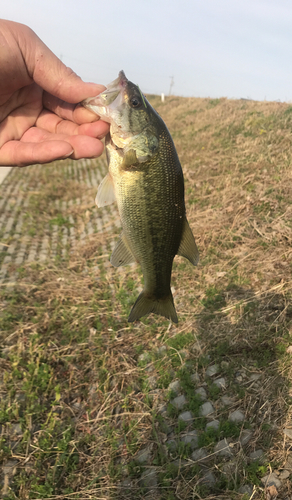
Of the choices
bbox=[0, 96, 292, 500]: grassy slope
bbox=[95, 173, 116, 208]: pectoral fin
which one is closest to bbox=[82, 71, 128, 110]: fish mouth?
bbox=[95, 173, 116, 208]: pectoral fin

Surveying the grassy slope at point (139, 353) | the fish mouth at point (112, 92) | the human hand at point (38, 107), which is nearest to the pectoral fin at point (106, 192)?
the human hand at point (38, 107)

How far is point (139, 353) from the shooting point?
16.5 feet

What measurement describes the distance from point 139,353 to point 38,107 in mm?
3699

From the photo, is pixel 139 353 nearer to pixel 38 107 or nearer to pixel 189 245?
pixel 189 245

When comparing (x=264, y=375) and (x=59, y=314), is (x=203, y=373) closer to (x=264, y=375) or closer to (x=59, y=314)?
(x=264, y=375)

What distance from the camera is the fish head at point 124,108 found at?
2490 mm

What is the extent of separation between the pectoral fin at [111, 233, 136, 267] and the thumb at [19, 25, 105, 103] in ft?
4.63

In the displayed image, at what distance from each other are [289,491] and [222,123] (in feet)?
41.6

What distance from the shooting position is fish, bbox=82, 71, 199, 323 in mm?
2387

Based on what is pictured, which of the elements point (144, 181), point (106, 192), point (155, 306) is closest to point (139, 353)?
point (155, 306)

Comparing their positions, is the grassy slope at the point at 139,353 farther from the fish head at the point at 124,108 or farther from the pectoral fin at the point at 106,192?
the fish head at the point at 124,108

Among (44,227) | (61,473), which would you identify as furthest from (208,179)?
(61,473)

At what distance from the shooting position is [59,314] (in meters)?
5.89

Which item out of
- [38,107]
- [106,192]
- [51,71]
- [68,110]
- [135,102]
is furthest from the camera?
[38,107]
